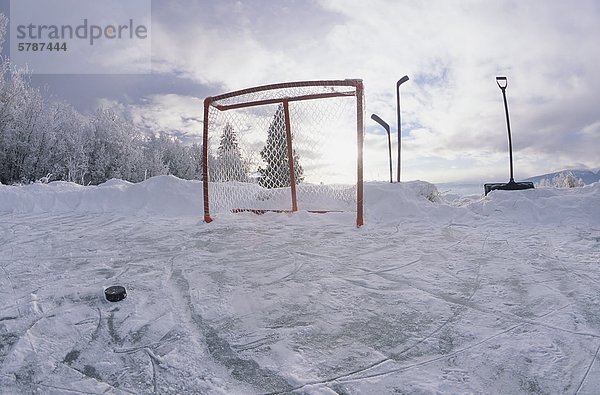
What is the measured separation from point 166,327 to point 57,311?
0.82m

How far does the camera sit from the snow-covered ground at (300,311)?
1553mm

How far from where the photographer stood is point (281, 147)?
7.06 m

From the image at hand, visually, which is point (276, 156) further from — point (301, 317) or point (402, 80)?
point (301, 317)

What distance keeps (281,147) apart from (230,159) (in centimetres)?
118

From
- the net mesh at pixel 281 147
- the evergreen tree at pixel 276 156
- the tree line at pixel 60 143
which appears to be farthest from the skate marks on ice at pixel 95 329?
the tree line at pixel 60 143

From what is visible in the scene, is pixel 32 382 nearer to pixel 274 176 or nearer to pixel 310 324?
pixel 310 324

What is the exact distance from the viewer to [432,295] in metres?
2.44

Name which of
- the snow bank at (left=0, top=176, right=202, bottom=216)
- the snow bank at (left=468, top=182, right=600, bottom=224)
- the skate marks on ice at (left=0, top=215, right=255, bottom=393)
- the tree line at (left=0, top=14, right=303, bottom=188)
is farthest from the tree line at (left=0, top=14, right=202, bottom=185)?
the snow bank at (left=468, top=182, right=600, bottom=224)

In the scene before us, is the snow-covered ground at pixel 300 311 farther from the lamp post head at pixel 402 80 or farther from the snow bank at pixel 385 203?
the lamp post head at pixel 402 80

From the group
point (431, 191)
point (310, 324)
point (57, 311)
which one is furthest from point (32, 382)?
point (431, 191)

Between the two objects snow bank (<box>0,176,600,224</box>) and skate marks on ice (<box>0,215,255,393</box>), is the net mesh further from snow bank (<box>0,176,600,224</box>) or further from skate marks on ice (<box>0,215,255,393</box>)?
skate marks on ice (<box>0,215,255,393</box>)

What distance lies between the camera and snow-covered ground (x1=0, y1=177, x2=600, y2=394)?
1.55m

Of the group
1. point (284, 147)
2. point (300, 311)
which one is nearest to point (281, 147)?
point (284, 147)

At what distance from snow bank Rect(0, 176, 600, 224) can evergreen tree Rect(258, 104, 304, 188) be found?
1.55 meters
